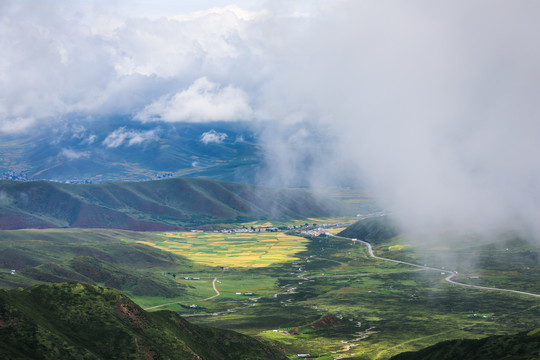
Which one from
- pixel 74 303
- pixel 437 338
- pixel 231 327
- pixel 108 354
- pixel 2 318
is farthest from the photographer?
pixel 231 327

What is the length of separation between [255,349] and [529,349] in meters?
69.7

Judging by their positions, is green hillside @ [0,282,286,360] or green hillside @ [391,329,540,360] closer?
green hillside @ [0,282,286,360]

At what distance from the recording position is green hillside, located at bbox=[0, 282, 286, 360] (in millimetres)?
102875

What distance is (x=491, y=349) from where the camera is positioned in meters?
116

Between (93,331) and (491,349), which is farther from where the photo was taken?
(93,331)

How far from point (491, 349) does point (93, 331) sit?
279 feet

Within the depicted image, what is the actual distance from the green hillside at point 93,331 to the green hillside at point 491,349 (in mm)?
46307

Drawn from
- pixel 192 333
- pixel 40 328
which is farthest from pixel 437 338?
pixel 40 328

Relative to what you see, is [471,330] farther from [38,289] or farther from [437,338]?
[38,289]

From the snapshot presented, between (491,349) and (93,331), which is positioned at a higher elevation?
(93,331)

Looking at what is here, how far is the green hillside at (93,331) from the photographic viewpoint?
102875mm

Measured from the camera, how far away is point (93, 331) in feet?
388

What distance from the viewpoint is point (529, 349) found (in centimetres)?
11025

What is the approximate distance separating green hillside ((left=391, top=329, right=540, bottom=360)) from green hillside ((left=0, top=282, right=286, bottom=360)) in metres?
46.3
